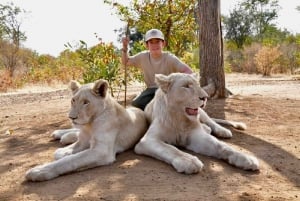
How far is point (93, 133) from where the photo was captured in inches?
150

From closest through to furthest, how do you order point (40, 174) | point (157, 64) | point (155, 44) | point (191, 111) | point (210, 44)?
point (40, 174)
point (191, 111)
point (155, 44)
point (157, 64)
point (210, 44)

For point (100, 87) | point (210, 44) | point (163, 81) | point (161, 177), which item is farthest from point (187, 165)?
point (210, 44)

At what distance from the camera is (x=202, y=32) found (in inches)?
265

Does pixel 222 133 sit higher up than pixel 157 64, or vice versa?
pixel 157 64

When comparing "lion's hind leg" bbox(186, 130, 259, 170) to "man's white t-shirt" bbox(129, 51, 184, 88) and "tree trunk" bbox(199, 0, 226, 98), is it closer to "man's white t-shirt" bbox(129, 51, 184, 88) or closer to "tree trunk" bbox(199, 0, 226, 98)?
"man's white t-shirt" bbox(129, 51, 184, 88)

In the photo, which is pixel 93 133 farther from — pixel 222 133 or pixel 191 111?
pixel 222 133

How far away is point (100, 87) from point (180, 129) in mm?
901

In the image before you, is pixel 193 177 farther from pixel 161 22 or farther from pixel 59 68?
pixel 59 68

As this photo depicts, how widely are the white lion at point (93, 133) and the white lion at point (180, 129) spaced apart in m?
0.25

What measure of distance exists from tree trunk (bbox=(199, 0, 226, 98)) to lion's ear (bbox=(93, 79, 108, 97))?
3084 millimetres

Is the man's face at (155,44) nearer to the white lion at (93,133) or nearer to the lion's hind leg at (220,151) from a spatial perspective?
the white lion at (93,133)

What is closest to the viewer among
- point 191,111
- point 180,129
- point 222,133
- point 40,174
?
point 40,174

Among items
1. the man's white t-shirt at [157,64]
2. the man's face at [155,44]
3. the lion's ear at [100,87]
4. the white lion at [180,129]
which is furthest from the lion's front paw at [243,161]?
the man's face at [155,44]

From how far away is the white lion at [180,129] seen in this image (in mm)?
3691
